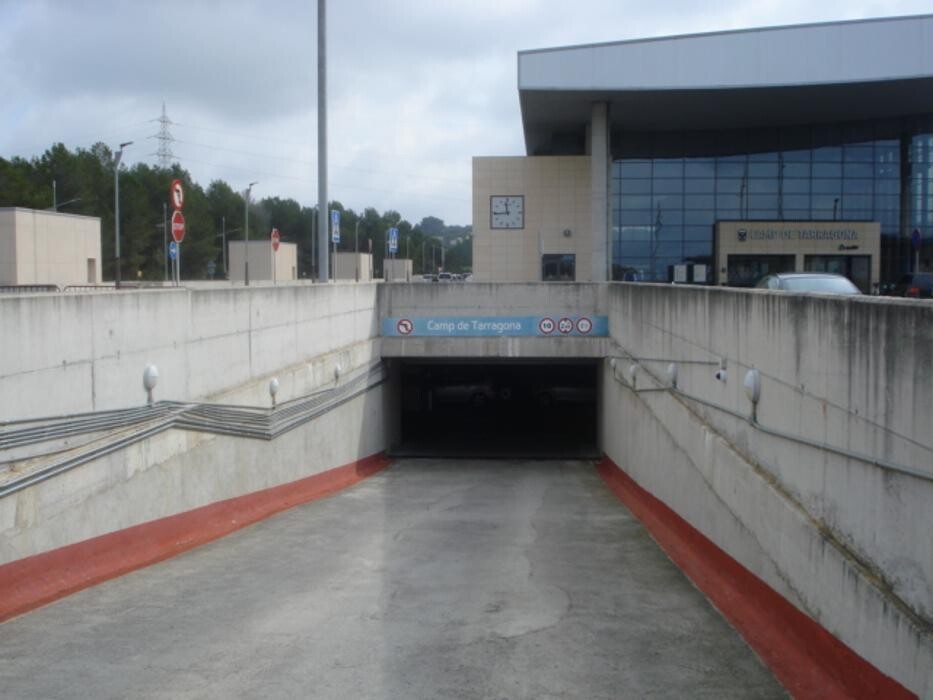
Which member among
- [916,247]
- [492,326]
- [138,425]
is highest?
[916,247]

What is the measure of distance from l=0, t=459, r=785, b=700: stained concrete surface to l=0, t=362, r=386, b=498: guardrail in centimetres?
130

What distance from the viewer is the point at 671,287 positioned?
16.4 m

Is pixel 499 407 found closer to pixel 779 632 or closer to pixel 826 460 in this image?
pixel 779 632

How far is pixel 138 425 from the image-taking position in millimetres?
11945

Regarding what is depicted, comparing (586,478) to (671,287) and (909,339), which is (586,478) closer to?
(671,287)

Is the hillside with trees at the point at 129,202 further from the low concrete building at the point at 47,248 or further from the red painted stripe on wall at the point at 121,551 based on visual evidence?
the red painted stripe on wall at the point at 121,551

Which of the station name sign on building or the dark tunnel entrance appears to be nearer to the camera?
the dark tunnel entrance

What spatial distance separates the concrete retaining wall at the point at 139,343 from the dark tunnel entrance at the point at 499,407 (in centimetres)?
1422

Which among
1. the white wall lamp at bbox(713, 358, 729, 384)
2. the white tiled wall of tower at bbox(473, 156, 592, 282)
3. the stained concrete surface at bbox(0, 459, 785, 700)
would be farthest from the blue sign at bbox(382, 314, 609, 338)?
the white wall lamp at bbox(713, 358, 729, 384)

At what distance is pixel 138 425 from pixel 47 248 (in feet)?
83.7

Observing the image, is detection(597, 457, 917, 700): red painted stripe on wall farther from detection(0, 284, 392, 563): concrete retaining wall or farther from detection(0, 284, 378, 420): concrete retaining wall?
detection(0, 284, 378, 420): concrete retaining wall

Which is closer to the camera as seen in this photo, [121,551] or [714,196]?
[121,551]

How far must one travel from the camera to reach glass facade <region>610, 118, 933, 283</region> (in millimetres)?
42828

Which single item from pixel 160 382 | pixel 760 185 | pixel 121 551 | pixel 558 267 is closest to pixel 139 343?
pixel 160 382
